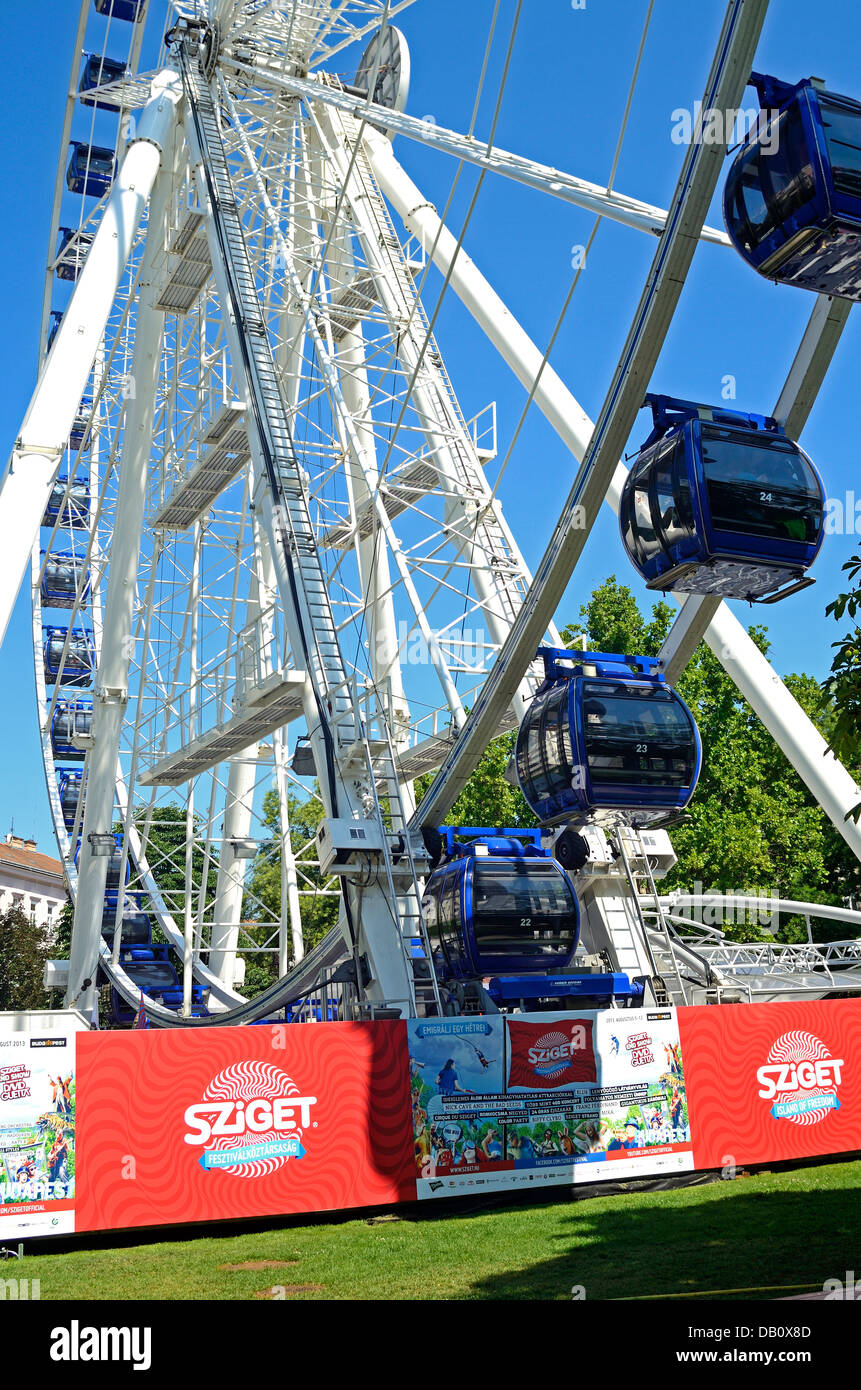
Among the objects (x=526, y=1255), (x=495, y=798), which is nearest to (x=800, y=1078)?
(x=526, y=1255)

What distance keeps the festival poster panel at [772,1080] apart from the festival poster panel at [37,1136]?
5593 millimetres

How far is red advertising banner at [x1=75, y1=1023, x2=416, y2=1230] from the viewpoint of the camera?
963 cm

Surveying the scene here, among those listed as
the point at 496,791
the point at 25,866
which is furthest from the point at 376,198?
the point at 25,866

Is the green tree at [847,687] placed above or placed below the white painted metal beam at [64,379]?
below

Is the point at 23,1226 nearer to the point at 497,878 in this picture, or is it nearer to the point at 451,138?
the point at 497,878

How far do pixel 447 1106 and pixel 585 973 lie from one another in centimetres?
384

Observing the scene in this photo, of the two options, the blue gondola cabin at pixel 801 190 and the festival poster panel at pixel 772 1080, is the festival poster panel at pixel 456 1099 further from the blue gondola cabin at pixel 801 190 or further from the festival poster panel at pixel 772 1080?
the blue gondola cabin at pixel 801 190

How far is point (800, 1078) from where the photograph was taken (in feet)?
41.3

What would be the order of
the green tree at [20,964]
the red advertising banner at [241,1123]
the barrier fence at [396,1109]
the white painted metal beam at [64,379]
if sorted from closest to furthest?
the barrier fence at [396,1109]
the red advertising banner at [241,1123]
the white painted metal beam at [64,379]
the green tree at [20,964]

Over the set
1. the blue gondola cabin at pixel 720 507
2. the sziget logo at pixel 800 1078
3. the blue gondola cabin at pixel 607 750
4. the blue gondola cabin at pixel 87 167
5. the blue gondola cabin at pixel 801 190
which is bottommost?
the sziget logo at pixel 800 1078

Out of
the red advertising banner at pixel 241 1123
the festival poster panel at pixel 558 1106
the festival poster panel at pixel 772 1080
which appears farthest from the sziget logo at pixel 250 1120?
the festival poster panel at pixel 772 1080

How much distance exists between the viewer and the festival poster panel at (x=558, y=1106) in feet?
35.3

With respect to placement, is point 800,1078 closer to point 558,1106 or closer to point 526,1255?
point 558,1106

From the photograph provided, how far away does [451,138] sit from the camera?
626 inches
